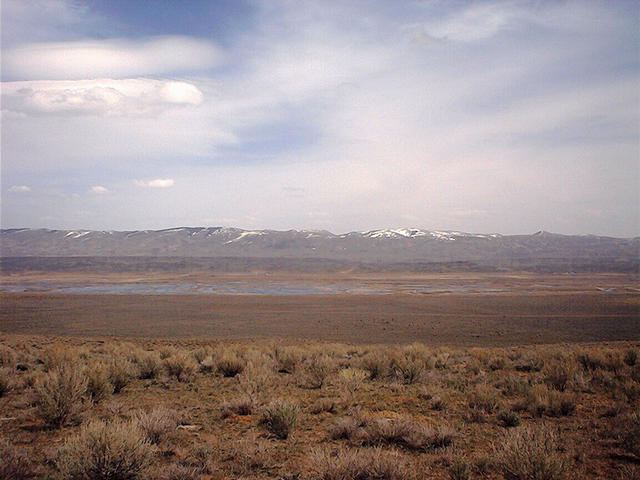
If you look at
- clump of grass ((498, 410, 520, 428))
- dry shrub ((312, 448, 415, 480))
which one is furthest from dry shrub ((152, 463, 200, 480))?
clump of grass ((498, 410, 520, 428))

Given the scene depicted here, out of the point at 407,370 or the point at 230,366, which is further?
the point at 230,366

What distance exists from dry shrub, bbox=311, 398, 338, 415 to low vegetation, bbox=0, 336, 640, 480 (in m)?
0.03

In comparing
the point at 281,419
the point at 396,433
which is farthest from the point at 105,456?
the point at 396,433

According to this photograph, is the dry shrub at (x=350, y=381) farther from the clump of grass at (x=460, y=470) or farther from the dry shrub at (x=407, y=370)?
the clump of grass at (x=460, y=470)

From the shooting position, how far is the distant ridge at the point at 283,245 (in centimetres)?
14781

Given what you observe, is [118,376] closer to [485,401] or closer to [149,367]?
[149,367]

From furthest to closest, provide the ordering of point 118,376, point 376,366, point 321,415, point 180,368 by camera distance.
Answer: point 376,366, point 180,368, point 118,376, point 321,415

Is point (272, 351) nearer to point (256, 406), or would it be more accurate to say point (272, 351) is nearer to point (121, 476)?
point (256, 406)

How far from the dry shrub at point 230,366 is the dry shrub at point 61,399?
13.9 feet

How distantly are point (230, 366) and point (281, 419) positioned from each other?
18.4 feet

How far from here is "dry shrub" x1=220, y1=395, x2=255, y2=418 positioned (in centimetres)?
811

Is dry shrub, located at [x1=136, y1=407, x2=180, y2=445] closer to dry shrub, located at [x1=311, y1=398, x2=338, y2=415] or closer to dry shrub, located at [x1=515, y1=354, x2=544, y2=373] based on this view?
dry shrub, located at [x1=311, y1=398, x2=338, y2=415]

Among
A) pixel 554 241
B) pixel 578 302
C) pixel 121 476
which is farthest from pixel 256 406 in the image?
pixel 554 241

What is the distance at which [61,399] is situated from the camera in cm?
752
